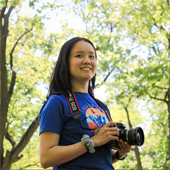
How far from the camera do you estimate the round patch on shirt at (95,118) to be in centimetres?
174

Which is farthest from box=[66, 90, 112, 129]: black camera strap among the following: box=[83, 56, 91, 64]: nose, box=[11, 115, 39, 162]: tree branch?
box=[11, 115, 39, 162]: tree branch

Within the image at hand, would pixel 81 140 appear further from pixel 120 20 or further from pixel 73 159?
pixel 120 20

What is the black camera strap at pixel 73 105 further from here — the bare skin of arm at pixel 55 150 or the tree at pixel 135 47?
the tree at pixel 135 47

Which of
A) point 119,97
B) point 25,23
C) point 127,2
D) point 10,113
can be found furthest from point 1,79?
point 25,23

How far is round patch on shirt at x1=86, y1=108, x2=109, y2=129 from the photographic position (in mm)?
1736

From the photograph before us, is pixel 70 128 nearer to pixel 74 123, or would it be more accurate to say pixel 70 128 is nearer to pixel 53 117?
pixel 74 123

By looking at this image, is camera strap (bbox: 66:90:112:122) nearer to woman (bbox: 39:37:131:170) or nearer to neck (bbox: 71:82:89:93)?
woman (bbox: 39:37:131:170)

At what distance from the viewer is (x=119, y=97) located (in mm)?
10188

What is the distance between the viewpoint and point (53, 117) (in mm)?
1572

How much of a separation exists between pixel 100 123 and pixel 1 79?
6218mm

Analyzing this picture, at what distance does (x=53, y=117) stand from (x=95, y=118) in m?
0.41

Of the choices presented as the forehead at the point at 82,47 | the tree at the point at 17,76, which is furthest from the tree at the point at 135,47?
the forehead at the point at 82,47

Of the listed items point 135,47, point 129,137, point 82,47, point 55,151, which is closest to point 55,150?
point 55,151

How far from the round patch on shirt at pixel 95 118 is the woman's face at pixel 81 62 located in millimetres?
314
